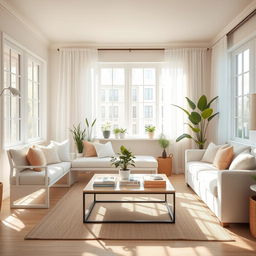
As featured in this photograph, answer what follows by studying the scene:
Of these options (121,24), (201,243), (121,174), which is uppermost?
(121,24)

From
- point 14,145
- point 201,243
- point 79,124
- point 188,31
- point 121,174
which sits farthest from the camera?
point 79,124

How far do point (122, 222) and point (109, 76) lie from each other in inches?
165

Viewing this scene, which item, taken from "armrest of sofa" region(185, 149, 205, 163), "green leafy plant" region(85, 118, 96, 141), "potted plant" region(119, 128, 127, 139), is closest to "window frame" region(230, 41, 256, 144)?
"armrest of sofa" region(185, 149, 205, 163)

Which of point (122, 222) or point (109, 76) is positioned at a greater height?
point (109, 76)

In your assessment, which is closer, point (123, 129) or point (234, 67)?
point (234, 67)

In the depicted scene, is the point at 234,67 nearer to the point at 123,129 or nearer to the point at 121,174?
the point at 123,129

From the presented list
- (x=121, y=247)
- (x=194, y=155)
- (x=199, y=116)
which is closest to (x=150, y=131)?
(x=199, y=116)

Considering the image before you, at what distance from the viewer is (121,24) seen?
18.0 ft

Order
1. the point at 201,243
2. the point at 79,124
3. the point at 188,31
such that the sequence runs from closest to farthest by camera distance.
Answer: the point at 201,243, the point at 188,31, the point at 79,124

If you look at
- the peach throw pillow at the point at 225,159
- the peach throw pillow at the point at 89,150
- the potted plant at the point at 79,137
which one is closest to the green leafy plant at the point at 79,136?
the potted plant at the point at 79,137

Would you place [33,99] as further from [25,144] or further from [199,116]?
[199,116]

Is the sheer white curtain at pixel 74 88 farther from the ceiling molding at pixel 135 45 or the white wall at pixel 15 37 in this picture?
the white wall at pixel 15 37

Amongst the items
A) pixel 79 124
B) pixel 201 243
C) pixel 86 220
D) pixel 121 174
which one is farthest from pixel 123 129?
pixel 201 243

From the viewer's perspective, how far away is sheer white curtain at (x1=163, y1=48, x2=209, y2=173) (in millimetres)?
6730
